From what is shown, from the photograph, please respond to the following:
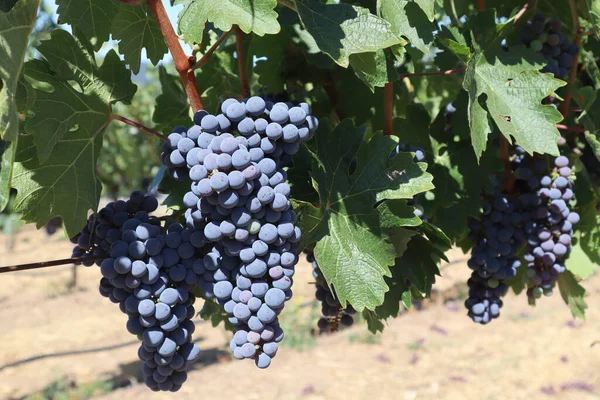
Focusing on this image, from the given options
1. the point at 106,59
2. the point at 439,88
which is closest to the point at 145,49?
the point at 106,59

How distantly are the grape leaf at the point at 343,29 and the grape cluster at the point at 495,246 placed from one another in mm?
779

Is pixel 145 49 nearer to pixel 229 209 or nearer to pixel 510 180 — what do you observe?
pixel 229 209

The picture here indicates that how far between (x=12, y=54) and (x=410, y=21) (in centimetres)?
73

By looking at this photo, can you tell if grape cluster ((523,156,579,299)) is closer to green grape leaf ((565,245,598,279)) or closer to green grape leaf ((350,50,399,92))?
green grape leaf ((565,245,598,279))

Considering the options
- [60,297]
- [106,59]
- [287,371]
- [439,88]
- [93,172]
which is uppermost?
[106,59]

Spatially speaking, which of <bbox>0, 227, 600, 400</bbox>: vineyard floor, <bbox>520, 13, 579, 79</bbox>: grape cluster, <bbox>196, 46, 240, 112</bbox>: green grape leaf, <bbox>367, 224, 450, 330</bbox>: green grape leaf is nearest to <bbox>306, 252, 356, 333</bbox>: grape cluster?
<bbox>367, 224, 450, 330</bbox>: green grape leaf

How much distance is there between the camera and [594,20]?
4.60 ft

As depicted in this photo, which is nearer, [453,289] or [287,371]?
[287,371]

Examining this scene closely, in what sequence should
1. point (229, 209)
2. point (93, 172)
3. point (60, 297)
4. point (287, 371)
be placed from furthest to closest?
point (60, 297) < point (287, 371) < point (93, 172) < point (229, 209)

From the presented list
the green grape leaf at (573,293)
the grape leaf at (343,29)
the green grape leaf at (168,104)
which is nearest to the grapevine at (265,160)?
the grape leaf at (343,29)

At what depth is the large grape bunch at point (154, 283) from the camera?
1.16 m

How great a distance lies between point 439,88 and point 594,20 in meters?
1.01

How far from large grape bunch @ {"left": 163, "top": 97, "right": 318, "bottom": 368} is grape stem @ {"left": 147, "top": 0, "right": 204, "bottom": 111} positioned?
0.08 m

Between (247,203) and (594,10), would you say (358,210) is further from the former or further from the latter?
(594,10)
